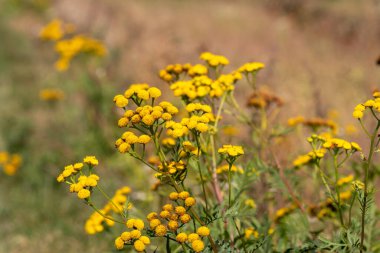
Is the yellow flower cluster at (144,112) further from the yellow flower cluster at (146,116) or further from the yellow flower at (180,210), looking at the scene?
the yellow flower at (180,210)

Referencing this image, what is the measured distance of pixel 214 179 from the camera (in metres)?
2.53

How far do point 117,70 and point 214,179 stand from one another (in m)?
6.01

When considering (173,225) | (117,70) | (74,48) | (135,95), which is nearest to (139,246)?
(173,225)

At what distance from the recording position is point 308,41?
9500 mm

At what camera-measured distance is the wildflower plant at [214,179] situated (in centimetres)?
197

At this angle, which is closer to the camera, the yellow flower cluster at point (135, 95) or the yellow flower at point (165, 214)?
the yellow flower at point (165, 214)

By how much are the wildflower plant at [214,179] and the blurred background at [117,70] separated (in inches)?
31.8

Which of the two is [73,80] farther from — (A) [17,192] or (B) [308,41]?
(B) [308,41]

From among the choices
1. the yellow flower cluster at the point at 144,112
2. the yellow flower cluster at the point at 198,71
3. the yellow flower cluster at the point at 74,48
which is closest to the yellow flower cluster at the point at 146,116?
the yellow flower cluster at the point at 144,112

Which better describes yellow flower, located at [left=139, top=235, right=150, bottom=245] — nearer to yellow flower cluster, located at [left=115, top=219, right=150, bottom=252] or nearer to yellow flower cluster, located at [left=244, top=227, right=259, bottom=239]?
yellow flower cluster, located at [left=115, top=219, right=150, bottom=252]

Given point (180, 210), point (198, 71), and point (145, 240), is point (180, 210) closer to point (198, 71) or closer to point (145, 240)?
point (145, 240)

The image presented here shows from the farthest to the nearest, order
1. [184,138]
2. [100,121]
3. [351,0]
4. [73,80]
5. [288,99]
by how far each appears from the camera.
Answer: [351,0] → [73,80] → [288,99] → [100,121] → [184,138]

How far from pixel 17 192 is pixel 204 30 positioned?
6111 mm

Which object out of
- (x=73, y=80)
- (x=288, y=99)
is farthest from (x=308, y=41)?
(x=73, y=80)
